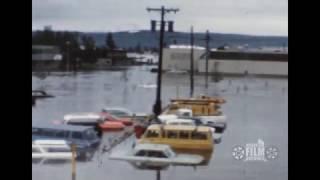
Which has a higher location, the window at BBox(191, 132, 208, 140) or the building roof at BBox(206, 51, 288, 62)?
the building roof at BBox(206, 51, 288, 62)

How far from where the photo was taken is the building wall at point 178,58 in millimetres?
3080

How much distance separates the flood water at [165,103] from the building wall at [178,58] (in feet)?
0.24

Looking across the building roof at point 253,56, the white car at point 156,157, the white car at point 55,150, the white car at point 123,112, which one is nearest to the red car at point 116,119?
the white car at point 123,112

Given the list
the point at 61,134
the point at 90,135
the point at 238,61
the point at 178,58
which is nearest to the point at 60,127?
the point at 61,134

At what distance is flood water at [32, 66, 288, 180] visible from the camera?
3.01 metres

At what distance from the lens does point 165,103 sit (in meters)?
3.05

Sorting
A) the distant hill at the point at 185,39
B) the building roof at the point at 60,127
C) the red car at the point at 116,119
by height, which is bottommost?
the building roof at the point at 60,127

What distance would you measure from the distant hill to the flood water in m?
0.13

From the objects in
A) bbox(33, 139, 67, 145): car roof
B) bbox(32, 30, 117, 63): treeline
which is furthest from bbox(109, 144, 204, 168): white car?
bbox(32, 30, 117, 63): treeline

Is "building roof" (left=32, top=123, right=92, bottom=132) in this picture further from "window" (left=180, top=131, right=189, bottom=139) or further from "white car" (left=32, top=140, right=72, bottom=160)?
"window" (left=180, top=131, right=189, bottom=139)

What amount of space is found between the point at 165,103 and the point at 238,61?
417 millimetres

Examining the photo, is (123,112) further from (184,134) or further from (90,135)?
(184,134)

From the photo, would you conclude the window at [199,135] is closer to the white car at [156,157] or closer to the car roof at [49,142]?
the white car at [156,157]

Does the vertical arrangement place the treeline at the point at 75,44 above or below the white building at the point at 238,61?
above
